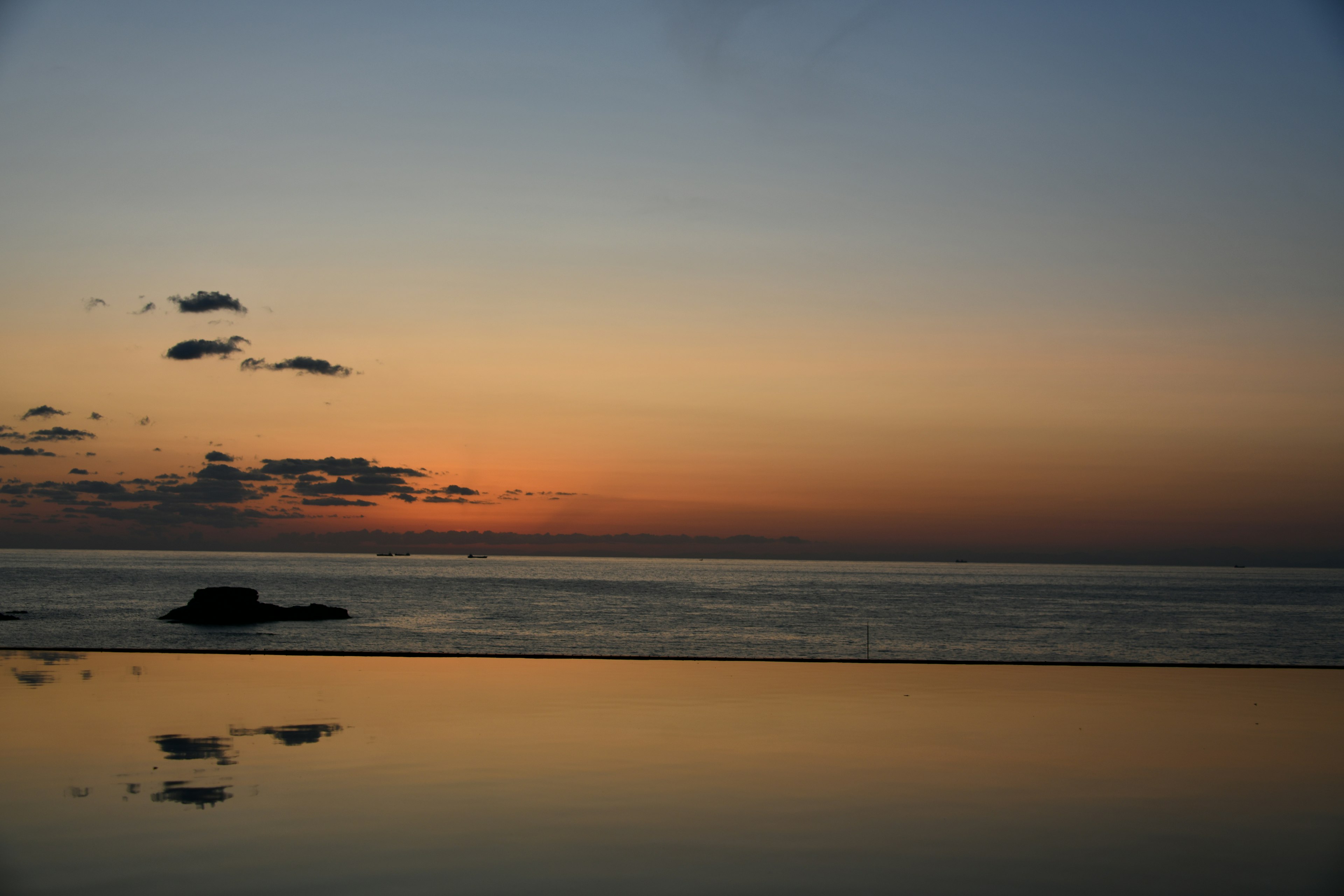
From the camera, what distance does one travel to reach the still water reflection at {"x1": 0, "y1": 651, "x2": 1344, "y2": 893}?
9383 millimetres

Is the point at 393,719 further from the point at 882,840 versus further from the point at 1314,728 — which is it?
the point at 1314,728

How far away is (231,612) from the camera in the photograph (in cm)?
5900

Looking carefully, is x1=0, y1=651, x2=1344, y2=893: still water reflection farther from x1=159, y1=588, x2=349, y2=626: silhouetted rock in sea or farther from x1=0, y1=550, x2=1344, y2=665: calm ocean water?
x1=159, y1=588, x2=349, y2=626: silhouetted rock in sea

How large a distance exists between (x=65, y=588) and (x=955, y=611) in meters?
95.2

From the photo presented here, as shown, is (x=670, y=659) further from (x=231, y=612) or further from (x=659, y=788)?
(x=231, y=612)

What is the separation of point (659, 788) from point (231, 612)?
5563 centimetres

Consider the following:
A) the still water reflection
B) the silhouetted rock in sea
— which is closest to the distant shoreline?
the still water reflection

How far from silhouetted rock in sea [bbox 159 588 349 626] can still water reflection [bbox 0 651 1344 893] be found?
40.8m

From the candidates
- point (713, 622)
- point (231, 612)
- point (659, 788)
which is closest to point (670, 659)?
point (659, 788)

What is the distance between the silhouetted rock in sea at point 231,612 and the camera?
191 feet

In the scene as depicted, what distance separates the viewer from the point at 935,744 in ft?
50.5

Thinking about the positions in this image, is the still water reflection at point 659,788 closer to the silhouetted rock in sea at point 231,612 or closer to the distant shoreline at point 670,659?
the distant shoreline at point 670,659

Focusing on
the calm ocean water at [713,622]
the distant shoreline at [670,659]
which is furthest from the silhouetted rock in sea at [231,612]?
the distant shoreline at [670,659]

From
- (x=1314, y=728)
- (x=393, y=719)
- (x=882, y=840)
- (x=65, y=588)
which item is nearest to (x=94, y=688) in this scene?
(x=393, y=719)
